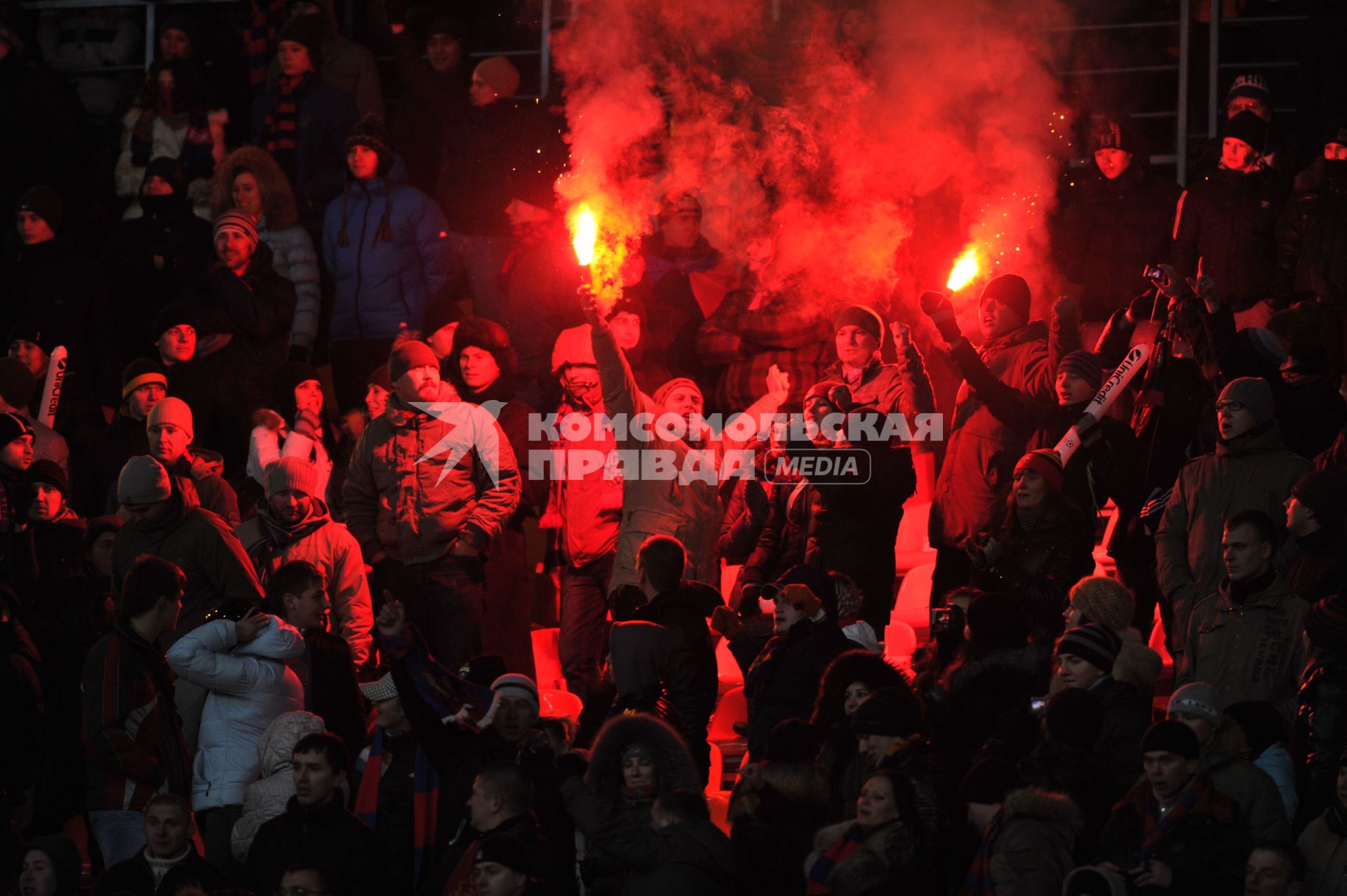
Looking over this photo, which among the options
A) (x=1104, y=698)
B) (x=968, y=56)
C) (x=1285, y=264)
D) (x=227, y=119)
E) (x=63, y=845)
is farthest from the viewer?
(x=227, y=119)

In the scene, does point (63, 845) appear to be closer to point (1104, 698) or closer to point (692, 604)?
point (692, 604)

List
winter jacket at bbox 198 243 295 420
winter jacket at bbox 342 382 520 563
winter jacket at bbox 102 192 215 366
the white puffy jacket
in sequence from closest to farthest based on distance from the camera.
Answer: the white puffy jacket
winter jacket at bbox 342 382 520 563
winter jacket at bbox 198 243 295 420
winter jacket at bbox 102 192 215 366

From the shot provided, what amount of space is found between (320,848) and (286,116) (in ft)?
21.8

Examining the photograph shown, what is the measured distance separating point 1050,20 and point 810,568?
19.7 feet

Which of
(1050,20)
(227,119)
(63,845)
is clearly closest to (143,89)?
(227,119)

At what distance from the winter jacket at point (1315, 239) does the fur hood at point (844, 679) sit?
14.0ft

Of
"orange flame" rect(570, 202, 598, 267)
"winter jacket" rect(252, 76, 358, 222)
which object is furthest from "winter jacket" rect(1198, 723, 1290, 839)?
"winter jacket" rect(252, 76, 358, 222)

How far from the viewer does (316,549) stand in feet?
29.0

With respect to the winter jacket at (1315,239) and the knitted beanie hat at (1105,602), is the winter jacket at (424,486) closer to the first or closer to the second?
the knitted beanie hat at (1105,602)

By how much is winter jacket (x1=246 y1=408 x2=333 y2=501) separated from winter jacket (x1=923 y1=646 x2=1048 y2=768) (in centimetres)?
421

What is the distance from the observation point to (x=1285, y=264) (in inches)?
402

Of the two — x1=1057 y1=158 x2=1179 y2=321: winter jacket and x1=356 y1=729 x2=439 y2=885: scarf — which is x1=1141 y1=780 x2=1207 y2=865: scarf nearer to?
x1=356 y1=729 x2=439 y2=885: scarf

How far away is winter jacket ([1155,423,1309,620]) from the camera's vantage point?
7.78m

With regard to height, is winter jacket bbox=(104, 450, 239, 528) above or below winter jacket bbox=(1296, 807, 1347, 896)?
above
